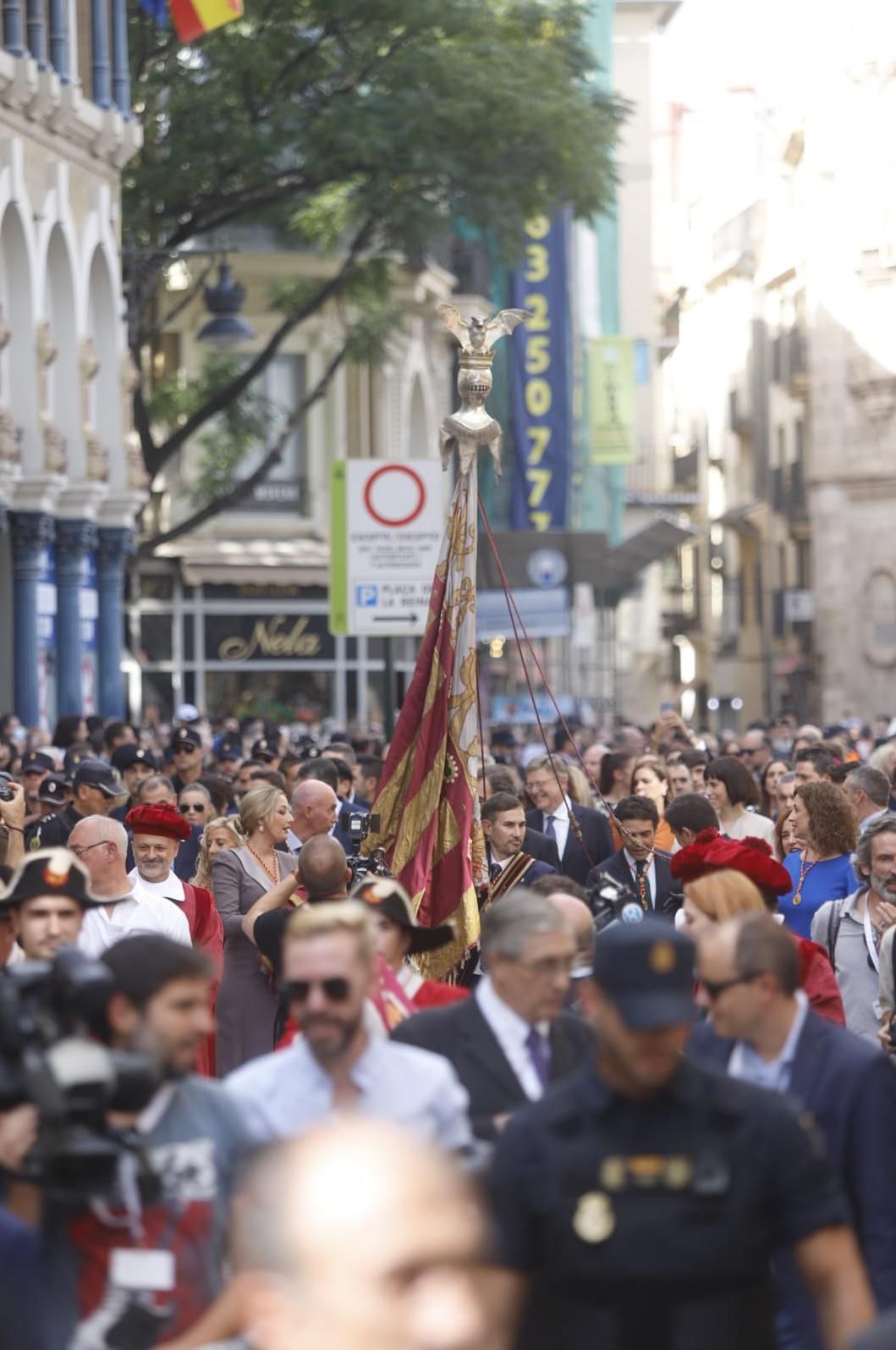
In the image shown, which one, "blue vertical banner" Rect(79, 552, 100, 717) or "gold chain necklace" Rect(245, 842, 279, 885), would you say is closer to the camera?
"gold chain necklace" Rect(245, 842, 279, 885)

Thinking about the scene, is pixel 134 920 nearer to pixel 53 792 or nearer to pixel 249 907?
pixel 249 907

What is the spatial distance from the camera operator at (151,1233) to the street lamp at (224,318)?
25.9 m

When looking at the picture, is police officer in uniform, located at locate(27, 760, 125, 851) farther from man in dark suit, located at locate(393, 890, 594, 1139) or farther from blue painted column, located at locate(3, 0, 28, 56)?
blue painted column, located at locate(3, 0, 28, 56)

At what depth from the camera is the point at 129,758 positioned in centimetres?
1836

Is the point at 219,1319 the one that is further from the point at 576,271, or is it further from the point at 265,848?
the point at 576,271

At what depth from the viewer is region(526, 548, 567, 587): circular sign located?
1599 inches

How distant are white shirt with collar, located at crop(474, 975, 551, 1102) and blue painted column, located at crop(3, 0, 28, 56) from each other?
23.1 m

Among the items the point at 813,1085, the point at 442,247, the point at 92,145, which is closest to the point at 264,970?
the point at 813,1085

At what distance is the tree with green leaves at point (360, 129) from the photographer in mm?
32312

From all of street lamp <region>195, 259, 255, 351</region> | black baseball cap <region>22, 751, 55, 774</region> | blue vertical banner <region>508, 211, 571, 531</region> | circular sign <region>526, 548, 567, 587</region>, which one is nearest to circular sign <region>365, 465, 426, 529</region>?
black baseball cap <region>22, 751, 55, 774</region>

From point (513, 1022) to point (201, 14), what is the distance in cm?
2381

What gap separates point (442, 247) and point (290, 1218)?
4464cm

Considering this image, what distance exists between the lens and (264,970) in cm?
1105

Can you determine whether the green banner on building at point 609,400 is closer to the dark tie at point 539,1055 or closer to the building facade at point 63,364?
the building facade at point 63,364
